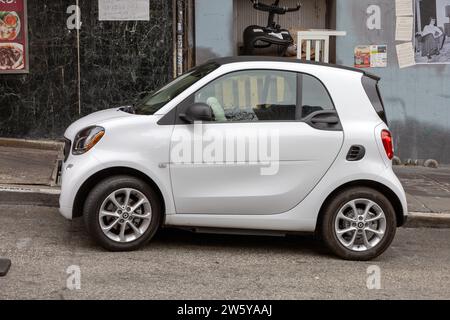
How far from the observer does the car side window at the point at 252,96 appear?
627 cm

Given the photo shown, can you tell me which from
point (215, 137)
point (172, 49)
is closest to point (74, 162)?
point (215, 137)

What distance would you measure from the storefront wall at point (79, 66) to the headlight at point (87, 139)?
5018mm

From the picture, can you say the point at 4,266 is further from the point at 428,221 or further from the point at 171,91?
the point at 428,221

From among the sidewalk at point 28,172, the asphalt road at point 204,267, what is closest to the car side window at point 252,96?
the asphalt road at point 204,267

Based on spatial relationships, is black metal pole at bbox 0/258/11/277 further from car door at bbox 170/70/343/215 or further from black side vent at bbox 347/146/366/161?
black side vent at bbox 347/146/366/161

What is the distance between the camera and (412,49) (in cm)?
1112

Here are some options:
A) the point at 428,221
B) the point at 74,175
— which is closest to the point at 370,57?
the point at 428,221

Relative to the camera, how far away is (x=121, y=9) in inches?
433

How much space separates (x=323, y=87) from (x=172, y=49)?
5.18 m

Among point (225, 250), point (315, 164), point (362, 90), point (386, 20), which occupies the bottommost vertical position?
point (225, 250)

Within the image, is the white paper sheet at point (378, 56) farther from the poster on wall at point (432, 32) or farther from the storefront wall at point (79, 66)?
→ the storefront wall at point (79, 66)

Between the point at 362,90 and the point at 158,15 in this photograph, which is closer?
the point at 362,90
